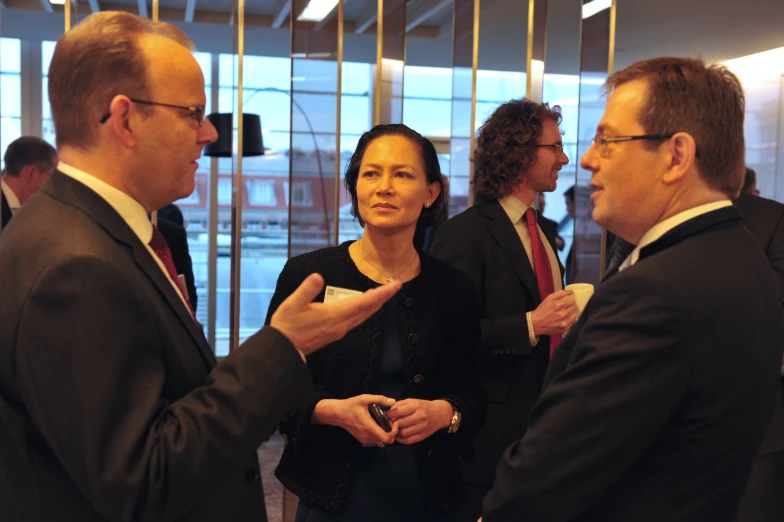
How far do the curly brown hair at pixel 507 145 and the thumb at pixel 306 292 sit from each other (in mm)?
1751

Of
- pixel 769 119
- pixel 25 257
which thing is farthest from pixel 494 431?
pixel 769 119

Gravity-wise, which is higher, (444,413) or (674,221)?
(674,221)

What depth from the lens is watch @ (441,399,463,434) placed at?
199 centimetres

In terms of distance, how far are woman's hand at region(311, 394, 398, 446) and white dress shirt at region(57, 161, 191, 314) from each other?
68 centimetres

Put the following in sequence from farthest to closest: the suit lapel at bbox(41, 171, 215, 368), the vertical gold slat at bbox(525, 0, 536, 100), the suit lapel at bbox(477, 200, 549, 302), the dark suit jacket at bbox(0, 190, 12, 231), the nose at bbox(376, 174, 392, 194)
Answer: the vertical gold slat at bbox(525, 0, 536, 100)
the dark suit jacket at bbox(0, 190, 12, 231)
the suit lapel at bbox(477, 200, 549, 302)
the nose at bbox(376, 174, 392, 194)
the suit lapel at bbox(41, 171, 215, 368)

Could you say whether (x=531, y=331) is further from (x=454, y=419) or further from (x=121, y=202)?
(x=121, y=202)

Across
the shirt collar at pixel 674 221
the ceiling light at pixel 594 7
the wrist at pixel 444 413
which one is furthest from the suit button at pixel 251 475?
the ceiling light at pixel 594 7

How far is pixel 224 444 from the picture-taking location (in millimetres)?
1107

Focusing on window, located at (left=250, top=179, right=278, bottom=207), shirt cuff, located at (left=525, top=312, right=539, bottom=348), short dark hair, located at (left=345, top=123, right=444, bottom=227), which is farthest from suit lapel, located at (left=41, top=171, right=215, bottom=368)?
window, located at (left=250, top=179, right=278, bottom=207)

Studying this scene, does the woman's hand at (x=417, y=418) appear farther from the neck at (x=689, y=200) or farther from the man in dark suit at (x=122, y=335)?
the neck at (x=689, y=200)

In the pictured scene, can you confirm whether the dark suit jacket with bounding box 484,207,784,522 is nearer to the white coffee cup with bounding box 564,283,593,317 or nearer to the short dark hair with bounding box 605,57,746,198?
the short dark hair with bounding box 605,57,746,198

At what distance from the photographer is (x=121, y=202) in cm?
123

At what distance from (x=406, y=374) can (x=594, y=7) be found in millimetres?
2772

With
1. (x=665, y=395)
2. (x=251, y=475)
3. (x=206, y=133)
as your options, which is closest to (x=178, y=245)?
(x=206, y=133)
